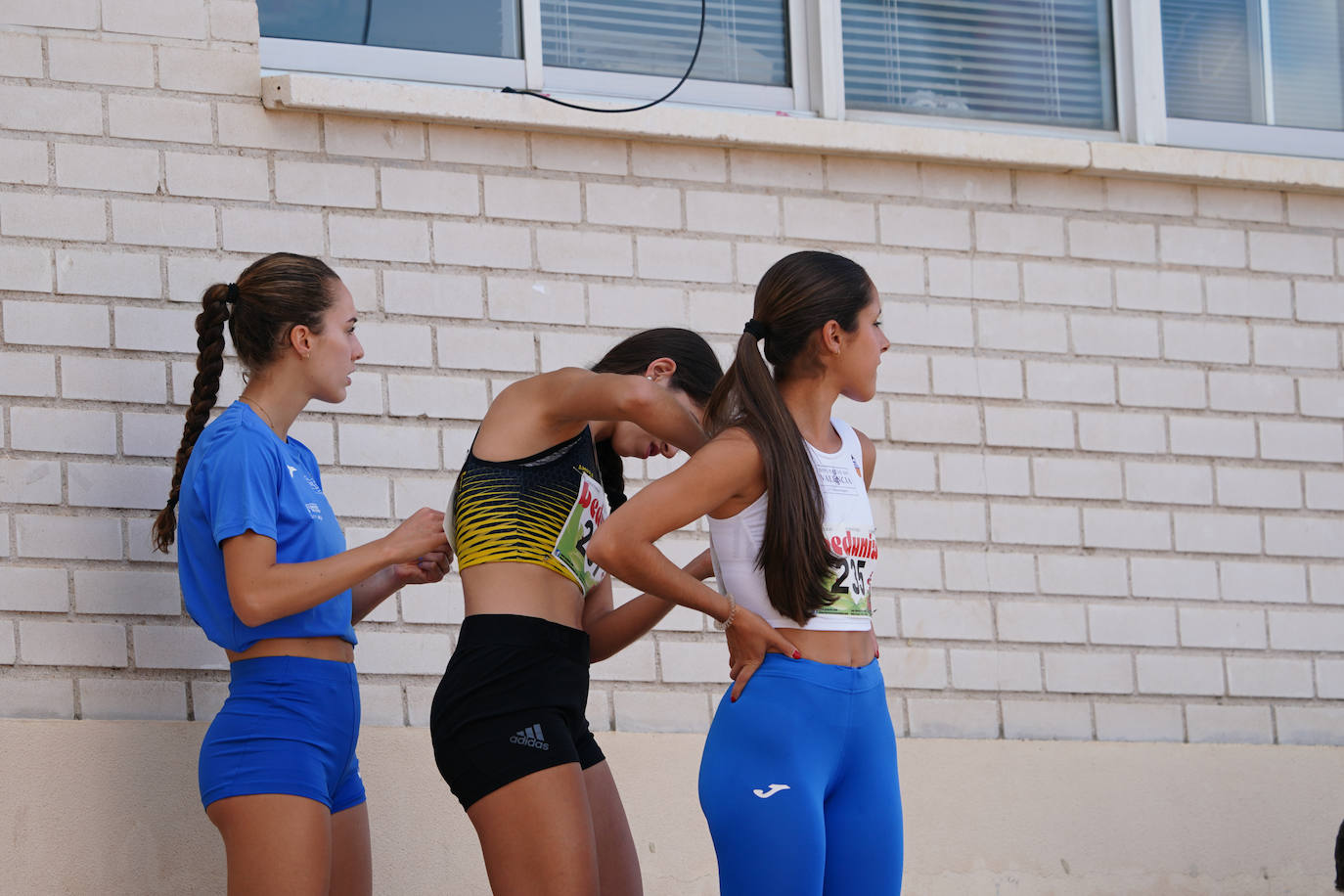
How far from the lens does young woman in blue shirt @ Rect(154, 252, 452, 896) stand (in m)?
3.14

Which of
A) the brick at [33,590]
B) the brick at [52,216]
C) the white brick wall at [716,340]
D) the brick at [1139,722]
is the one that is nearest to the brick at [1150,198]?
the white brick wall at [716,340]

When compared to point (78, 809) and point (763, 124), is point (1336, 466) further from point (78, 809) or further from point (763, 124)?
point (78, 809)

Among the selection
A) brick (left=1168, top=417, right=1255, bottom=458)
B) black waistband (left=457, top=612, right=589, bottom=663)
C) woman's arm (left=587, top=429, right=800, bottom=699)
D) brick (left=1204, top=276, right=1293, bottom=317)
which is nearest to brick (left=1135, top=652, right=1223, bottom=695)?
brick (left=1168, top=417, right=1255, bottom=458)

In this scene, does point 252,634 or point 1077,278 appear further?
point 1077,278

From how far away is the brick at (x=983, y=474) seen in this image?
5398mm

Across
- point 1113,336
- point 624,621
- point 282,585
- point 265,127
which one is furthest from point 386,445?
point 1113,336

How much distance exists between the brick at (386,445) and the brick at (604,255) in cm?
70

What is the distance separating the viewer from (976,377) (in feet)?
18.0

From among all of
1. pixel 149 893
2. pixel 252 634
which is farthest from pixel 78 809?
pixel 252 634

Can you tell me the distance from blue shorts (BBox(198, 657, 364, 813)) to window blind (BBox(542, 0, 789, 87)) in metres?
2.67

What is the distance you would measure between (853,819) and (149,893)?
2227mm

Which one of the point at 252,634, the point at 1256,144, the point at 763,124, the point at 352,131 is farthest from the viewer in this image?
the point at 1256,144

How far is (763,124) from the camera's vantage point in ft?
17.3

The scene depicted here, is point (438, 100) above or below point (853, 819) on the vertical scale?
above
